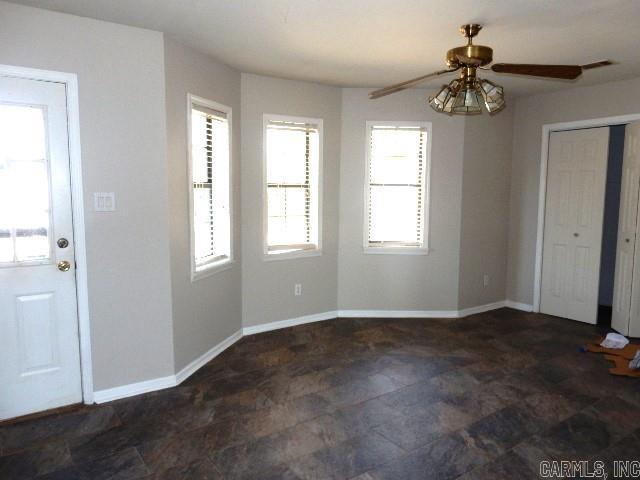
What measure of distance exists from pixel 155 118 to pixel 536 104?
4138mm

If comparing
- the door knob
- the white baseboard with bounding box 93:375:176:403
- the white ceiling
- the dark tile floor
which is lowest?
the dark tile floor

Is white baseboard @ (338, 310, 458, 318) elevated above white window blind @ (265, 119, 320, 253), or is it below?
below

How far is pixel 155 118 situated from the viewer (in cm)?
300

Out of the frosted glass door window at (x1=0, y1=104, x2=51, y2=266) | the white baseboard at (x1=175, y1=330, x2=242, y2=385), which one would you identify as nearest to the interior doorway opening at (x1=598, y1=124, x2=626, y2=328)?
the white baseboard at (x1=175, y1=330, x2=242, y2=385)

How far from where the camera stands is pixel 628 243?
437 centimetres

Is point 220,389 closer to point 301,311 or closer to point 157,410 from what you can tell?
point 157,410

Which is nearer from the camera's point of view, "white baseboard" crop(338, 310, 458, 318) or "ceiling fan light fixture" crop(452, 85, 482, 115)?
"ceiling fan light fixture" crop(452, 85, 482, 115)

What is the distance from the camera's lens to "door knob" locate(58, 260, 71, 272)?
2.80 m

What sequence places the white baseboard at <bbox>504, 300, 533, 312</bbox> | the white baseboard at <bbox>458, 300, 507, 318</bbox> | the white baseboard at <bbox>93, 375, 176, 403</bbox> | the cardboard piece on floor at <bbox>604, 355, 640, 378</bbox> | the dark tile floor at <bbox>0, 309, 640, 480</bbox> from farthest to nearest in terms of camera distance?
the white baseboard at <bbox>504, 300, 533, 312</bbox> → the white baseboard at <bbox>458, 300, 507, 318</bbox> → the cardboard piece on floor at <bbox>604, 355, 640, 378</bbox> → the white baseboard at <bbox>93, 375, 176, 403</bbox> → the dark tile floor at <bbox>0, 309, 640, 480</bbox>

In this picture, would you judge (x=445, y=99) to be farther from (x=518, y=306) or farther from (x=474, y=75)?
(x=518, y=306)

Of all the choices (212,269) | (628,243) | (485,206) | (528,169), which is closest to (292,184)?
(212,269)

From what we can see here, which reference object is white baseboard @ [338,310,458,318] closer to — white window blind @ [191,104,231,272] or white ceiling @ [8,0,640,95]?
white window blind @ [191,104,231,272]

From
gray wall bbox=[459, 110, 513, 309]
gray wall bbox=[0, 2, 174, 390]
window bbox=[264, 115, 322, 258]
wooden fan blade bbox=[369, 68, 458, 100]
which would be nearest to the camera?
wooden fan blade bbox=[369, 68, 458, 100]

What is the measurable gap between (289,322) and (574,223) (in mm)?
3226
